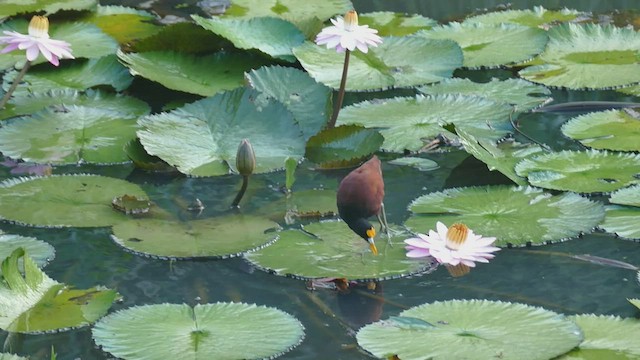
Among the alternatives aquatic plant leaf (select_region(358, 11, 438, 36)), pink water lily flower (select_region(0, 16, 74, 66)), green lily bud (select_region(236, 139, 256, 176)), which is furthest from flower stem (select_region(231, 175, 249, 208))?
aquatic plant leaf (select_region(358, 11, 438, 36))

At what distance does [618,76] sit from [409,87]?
0.75 m

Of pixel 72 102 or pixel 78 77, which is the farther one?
pixel 78 77

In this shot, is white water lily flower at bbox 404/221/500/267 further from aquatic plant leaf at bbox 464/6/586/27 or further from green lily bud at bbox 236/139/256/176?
aquatic plant leaf at bbox 464/6/586/27

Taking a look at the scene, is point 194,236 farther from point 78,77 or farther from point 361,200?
point 78,77

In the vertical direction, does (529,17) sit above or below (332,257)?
above

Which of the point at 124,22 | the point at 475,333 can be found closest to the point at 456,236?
the point at 475,333

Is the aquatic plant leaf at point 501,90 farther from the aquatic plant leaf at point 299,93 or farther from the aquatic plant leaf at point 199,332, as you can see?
the aquatic plant leaf at point 199,332

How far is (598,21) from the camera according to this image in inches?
188

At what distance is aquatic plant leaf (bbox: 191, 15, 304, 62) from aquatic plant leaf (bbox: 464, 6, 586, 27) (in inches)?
34.4

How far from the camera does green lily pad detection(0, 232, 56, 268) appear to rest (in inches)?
103

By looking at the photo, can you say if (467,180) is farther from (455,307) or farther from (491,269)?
(455,307)

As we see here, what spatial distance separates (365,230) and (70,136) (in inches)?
51.0

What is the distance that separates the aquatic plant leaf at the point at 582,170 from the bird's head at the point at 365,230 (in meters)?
0.74

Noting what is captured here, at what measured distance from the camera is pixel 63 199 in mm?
2957
